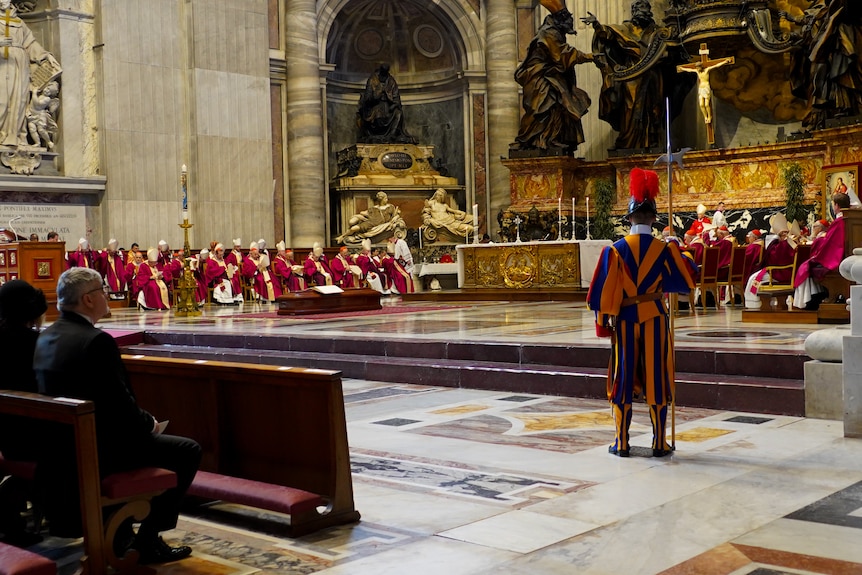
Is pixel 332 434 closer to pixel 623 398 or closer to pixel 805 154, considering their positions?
pixel 623 398

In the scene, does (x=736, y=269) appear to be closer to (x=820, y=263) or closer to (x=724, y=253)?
(x=724, y=253)

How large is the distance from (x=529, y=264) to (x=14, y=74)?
1008 cm

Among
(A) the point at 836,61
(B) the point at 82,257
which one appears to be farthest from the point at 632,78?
(B) the point at 82,257

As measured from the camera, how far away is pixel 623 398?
223 inches

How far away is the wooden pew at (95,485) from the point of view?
11.8 ft

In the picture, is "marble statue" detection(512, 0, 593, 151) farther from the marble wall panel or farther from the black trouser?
the black trouser

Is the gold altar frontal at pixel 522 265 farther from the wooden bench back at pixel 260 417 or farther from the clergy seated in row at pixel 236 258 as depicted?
the wooden bench back at pixel 260 417

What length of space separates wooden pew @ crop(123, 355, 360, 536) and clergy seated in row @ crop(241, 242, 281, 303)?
1429cm

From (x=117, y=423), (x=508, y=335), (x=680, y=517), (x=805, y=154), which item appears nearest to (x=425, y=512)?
(x=680, y=517)

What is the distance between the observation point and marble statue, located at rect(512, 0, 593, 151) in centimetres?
2033

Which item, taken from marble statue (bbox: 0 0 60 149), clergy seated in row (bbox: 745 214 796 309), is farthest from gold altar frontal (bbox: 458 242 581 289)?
marble statue (bbox: 0 0 60 149)

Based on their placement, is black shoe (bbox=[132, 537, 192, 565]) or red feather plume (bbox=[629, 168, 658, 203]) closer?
black shoe (bbox=[132, 537, 192, 565])

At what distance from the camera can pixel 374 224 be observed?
924 inches

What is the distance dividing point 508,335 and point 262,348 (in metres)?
2.88
